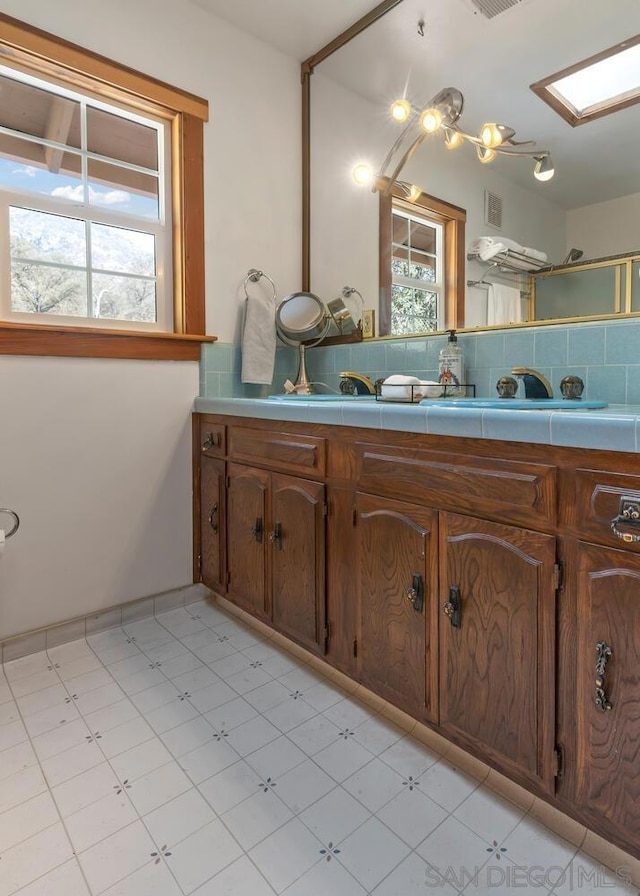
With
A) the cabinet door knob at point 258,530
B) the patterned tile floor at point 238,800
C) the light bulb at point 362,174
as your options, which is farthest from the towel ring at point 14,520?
the light bulb at point 362,174

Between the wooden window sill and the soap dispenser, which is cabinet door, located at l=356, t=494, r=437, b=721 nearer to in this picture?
the soap dispenser

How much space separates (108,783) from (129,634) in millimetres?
760

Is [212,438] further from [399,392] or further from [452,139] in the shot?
[452,139]

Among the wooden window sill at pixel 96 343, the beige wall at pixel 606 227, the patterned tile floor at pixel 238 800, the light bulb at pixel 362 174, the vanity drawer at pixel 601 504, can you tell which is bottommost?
the patterned tile floor at pixel 238 800

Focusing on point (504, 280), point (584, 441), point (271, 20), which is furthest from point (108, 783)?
point (271, 20)

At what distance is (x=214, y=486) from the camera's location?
6.64 feet

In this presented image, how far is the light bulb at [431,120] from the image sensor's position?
1.85 m

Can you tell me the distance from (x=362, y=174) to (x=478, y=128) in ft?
1.96

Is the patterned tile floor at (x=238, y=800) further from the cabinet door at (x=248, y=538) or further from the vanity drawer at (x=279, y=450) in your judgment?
the vanity drawer at (x=279, y=450)

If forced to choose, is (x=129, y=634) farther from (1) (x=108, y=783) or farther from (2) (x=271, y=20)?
(2) (x=271, y=20)

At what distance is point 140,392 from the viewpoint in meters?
1.98

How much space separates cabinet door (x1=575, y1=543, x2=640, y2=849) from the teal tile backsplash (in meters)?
0.70

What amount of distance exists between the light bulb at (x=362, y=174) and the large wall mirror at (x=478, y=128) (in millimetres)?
26

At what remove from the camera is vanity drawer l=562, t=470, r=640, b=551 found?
0.85 meters
